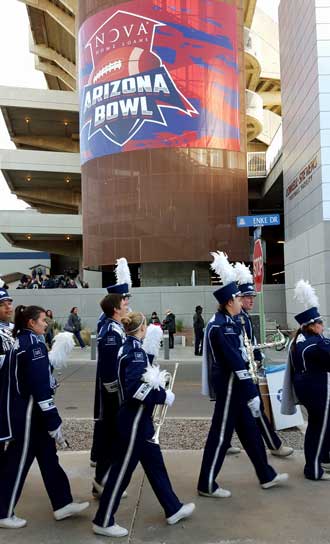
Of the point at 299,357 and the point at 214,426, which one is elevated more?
the point at 299,357

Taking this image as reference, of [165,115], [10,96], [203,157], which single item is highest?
[10,96]

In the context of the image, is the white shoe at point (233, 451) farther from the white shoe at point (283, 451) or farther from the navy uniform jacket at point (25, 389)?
the navy uniform jacket at point (25, 389)

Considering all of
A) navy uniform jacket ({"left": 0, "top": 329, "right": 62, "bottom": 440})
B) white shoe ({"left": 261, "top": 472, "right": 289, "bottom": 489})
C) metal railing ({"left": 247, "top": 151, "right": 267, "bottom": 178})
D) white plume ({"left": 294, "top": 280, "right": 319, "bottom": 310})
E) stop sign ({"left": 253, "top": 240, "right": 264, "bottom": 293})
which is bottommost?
white shoe ({"left": 261, "top": 472, "right": 289, "bottom": 489})

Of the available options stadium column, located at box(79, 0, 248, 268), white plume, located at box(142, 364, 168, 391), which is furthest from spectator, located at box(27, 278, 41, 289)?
white plume, located at box(142, 364, 168, 391)

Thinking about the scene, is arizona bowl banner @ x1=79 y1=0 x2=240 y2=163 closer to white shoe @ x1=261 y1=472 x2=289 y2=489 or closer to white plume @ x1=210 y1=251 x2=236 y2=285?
white plume @ x1=210 y1=251 x2=236 y2=285

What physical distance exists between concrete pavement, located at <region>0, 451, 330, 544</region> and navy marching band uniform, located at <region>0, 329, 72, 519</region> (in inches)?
13.4

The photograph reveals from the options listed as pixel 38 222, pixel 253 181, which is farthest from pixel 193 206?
pixel 38 222

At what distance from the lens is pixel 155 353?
13.8 ft

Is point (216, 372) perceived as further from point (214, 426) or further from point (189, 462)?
point (189, 462)

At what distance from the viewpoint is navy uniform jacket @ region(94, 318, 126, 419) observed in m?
4.72

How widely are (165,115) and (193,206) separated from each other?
5017mm

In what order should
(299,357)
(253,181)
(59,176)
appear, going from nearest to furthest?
(299,357), (253,181), (59,176)

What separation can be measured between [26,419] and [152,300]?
2082cm

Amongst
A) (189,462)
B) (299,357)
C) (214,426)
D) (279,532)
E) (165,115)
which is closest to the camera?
(279,532)
